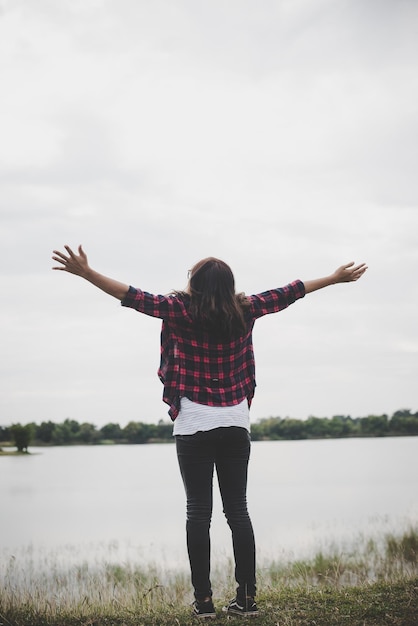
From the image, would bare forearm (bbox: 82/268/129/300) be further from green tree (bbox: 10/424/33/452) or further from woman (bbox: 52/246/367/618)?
green tree (bbox: 10/424/33/452)

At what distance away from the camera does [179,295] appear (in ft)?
10.9

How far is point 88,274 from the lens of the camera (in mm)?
3137

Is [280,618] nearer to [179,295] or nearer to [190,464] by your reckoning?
[190,464]

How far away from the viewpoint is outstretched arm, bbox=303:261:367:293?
364cm

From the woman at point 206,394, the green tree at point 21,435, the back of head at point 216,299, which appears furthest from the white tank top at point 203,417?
the green tree at point 21,435

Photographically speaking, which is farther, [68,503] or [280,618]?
[68,503]

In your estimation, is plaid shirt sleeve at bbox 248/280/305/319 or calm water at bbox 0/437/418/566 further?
calm water at bbox 0/437/418/566

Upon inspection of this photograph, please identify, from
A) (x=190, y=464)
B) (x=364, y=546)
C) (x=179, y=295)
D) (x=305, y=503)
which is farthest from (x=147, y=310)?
(x=305, y=503)

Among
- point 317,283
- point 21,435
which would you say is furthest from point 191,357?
point 21,435

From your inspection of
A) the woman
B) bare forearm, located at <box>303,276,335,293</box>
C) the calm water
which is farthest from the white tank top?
the calm water

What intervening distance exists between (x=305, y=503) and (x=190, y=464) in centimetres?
1509

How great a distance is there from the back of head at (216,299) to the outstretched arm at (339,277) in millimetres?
492

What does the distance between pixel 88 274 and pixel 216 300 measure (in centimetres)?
67

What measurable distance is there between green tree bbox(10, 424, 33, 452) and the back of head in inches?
2235
